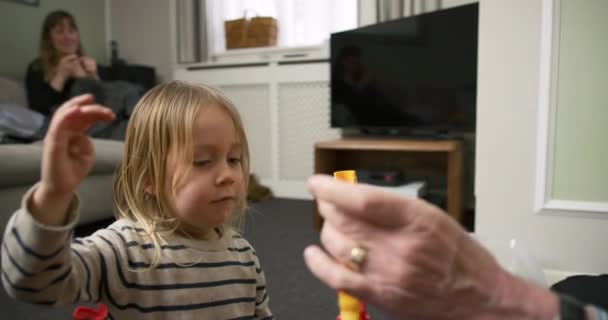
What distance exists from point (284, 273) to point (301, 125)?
1588 millimetres

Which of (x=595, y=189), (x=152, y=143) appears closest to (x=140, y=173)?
(x=152, y=143)

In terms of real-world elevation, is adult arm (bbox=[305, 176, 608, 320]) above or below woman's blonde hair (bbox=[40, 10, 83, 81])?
below

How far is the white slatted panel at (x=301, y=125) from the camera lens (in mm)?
3086

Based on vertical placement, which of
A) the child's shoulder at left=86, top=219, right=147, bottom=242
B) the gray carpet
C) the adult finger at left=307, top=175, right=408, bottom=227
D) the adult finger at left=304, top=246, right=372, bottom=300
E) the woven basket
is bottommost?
the gray carpet

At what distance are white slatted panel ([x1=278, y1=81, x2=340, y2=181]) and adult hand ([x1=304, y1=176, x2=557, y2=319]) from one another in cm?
271

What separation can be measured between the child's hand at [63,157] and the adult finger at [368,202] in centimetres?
27

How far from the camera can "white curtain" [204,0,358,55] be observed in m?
3.10

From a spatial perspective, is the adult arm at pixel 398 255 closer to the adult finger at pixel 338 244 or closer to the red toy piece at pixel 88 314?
the adult finger at pixel 338 244

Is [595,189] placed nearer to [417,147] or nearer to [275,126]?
[417,147]

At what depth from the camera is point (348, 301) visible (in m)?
0.42

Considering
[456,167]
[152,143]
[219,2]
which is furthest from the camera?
[219,2]

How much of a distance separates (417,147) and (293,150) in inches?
47.3

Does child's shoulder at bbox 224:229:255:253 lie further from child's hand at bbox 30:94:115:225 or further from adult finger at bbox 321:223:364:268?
adult finger at bbox 321:223:364:268

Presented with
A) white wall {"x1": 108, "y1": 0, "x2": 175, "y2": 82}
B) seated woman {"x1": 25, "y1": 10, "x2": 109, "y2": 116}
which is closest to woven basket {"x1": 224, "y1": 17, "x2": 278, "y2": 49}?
white wall {"x1": 108, "y1": 0, "x2": 175, "y2": 82}
